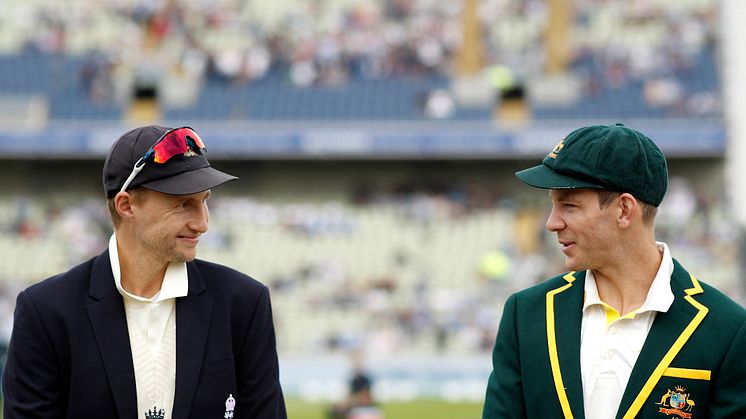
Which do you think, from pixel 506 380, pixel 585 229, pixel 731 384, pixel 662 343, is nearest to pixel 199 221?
pixel 506 380

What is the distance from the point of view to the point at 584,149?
9.81 feet

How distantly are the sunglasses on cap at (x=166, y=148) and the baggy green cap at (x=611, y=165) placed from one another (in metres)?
0.94

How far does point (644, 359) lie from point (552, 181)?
0.51m

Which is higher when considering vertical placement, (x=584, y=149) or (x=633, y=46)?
(x=633, y=46)

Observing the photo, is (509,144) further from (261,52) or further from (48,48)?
(48,48)

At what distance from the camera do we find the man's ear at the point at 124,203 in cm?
312

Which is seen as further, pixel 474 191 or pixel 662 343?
pixel 474 191

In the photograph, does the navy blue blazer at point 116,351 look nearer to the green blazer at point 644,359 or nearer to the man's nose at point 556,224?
the green blazer at point 644,359

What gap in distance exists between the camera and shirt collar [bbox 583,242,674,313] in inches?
117

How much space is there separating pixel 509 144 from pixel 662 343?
1976cm

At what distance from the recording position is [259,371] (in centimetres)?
315

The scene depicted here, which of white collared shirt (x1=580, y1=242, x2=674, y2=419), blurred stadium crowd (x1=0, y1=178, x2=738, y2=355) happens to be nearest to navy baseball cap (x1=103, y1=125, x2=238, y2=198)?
white collared shirt (x1=580, y1=242, x2=674, y2=419)

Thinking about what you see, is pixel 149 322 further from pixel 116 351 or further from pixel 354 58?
pixel 354 58

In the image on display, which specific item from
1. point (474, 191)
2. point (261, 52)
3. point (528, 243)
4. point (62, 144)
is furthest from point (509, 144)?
point (62, 144)
